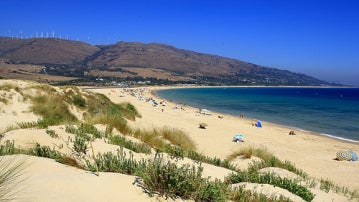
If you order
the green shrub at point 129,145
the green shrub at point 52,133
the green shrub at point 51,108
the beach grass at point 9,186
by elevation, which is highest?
the beach grass at point 9,186

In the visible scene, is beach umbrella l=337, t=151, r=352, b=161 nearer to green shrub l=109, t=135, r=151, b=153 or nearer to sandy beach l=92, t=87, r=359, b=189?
sandy beach l=92, t=87, r=359, b=189

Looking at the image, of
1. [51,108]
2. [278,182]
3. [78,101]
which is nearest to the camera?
[278,182]

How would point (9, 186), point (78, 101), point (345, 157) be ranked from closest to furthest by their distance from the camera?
point (9, 186) < point (345, 157) < point (78, 101)

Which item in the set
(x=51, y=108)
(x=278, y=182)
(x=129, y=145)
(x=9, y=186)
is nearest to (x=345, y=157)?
(x=278, y=182)

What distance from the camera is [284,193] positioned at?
4520 mm

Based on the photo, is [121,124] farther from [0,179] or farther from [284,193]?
[0,179]

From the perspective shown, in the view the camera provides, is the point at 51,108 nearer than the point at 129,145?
No

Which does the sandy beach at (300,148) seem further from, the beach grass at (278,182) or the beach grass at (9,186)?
the beach grass at (9,186)

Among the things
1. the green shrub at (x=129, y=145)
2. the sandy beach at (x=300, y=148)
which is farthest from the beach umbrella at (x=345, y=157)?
the green shrub at (x=129, y=145)

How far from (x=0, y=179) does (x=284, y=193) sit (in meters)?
3.45

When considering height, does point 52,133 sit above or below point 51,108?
above

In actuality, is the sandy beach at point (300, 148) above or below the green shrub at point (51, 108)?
below

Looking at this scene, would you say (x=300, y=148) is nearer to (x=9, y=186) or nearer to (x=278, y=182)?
(x=278, y=182)

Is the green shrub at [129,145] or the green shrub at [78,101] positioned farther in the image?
the green shrub at [78,101]
